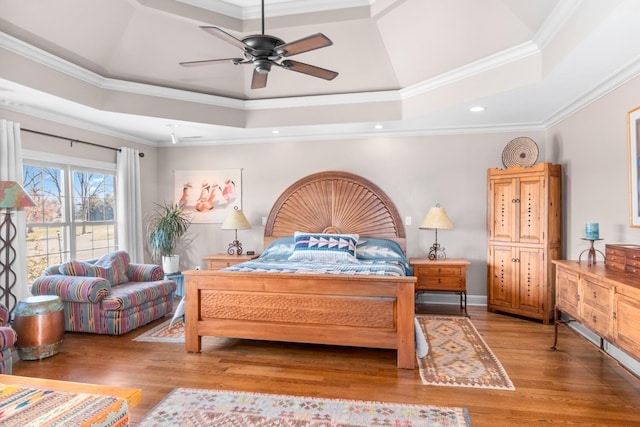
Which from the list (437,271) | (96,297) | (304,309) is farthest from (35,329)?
(437,271)

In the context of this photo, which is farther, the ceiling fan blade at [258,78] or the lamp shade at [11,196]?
the lamp shade at [11,196]

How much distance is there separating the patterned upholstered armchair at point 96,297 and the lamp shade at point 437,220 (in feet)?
11.1

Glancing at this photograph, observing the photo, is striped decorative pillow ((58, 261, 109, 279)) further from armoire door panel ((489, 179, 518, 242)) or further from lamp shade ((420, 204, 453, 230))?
armoire door panel ((489, 179, 518, 242))

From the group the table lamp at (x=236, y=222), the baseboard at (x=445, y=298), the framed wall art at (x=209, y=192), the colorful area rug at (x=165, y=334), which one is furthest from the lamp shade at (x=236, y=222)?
the baseboard at (x=445, y=298)

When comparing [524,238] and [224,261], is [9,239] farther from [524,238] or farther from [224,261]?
[524,238]

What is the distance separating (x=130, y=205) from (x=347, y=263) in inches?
127

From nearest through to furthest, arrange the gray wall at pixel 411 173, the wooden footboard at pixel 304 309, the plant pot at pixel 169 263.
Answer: the wooden footboard at pixel 304 309 < the gray wall at pixel 411 173 < the plant pot at pixel 169 263

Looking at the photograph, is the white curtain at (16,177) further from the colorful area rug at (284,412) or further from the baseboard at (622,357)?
the baseboard at (622,357)

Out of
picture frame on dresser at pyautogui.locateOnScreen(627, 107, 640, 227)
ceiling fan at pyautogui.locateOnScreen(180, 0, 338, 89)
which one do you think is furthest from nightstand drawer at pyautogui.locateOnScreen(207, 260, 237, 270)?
picture frame on dresser at pyautogui.locateOnScreen(627, 107, 640, 227)

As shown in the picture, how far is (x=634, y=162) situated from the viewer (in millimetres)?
2945

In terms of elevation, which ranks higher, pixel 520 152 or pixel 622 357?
pixel 520 152

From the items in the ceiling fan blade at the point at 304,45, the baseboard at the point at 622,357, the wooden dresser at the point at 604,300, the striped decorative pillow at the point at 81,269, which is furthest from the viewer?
the striped decorative pillow at the point at 81,269

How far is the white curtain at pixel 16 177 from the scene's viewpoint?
3633 mm

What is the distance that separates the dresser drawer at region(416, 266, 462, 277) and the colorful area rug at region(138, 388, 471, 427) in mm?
2355
